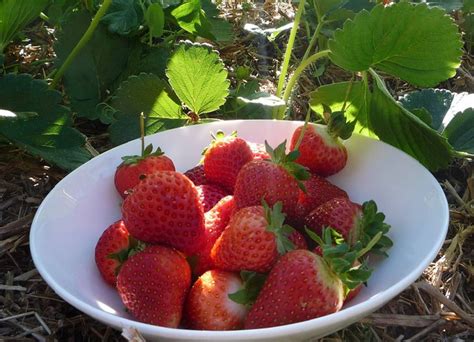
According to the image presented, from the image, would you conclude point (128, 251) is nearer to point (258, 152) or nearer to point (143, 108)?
point (258, 152)

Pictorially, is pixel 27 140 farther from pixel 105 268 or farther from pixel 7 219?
pixel 105 268

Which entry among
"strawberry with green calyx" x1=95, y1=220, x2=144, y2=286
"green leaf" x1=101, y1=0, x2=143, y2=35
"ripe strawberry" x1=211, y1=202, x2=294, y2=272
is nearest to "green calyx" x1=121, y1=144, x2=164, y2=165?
"strawberry with green calyx" x1=95, y1=220, x2=144, y2=286

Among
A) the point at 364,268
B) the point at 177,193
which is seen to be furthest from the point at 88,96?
the point at 364,268

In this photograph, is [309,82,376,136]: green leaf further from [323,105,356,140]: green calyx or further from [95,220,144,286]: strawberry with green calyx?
[95,220,144,286]: strawberry with green calyx

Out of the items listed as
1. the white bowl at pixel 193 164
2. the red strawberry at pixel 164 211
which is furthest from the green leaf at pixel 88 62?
the red strawberry at pixel 164 211

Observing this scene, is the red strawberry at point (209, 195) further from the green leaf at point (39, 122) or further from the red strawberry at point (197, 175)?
the green leaf at point (39, 122)

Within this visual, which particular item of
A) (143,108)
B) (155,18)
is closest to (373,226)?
(143,108)
